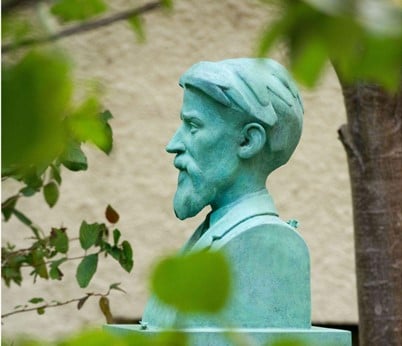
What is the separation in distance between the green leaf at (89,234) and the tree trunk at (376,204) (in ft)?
1.98

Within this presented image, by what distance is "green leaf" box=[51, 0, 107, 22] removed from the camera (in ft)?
2.24

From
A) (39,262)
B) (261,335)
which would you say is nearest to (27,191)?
(39,262)

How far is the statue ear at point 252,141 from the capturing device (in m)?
2.41

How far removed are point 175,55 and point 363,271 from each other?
1544 millimetres

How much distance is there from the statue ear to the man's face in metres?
0.01

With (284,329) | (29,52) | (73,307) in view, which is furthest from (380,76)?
(73,307)


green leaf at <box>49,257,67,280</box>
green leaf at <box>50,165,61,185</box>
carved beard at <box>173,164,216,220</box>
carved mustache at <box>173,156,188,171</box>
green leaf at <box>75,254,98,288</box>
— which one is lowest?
green leaf at <box>49,257,67,280</box>

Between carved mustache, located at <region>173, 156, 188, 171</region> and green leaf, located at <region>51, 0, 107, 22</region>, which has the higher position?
green leaf, located at <region>51, 0, 107, 22</region>

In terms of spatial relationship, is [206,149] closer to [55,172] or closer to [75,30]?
[55,172]

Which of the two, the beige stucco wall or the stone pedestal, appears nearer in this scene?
the stone pedestal

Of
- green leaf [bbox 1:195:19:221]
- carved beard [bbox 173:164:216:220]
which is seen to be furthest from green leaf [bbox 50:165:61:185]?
carved beard [bbox 173:164:216:220]

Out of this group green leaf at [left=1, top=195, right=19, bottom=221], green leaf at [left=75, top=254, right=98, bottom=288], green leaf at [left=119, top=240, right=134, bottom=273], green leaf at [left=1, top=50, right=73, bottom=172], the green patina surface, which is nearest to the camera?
green leaf at [left=1, top=50, right=73, bottom=172]

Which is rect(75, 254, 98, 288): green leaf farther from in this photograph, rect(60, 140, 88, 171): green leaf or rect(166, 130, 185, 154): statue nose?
rect(166, 130, 185, 154): statue nose

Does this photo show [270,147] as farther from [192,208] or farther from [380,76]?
[380,76]
